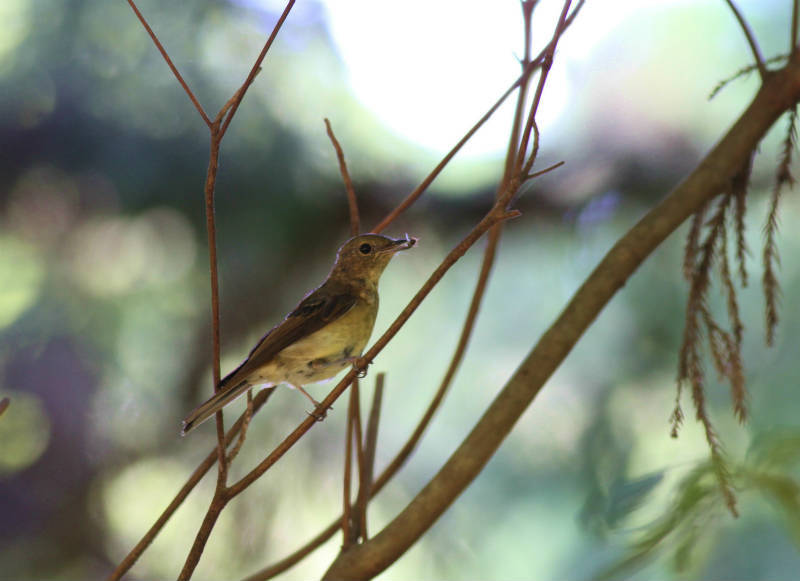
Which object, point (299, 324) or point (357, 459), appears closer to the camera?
point (357, 459)

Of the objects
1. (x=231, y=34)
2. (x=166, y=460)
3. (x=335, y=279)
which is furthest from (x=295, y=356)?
(x=231, y=34)

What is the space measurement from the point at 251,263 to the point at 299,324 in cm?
83

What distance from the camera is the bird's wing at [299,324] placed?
169 cm

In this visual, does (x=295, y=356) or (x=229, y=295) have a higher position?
(x=229, y=295)

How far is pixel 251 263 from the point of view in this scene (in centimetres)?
261

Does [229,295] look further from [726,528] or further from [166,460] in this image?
[726,528]

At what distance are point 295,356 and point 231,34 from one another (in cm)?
125

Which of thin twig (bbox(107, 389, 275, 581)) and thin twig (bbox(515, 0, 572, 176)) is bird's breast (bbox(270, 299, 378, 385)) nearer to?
thin twig (bbox(107, 389, 275, 581))

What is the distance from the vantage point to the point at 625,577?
40.6 inches

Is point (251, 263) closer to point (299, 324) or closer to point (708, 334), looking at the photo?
point (299, 324)

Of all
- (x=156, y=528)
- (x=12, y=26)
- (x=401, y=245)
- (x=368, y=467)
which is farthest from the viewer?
(x=12, y=26)

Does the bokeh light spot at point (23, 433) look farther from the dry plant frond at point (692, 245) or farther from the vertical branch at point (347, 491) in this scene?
the dry plant frond at point (692, 245)

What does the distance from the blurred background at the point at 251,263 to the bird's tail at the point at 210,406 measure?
86 centimetres

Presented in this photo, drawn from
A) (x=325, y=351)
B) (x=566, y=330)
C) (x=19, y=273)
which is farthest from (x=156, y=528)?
(x=19, y=273)
